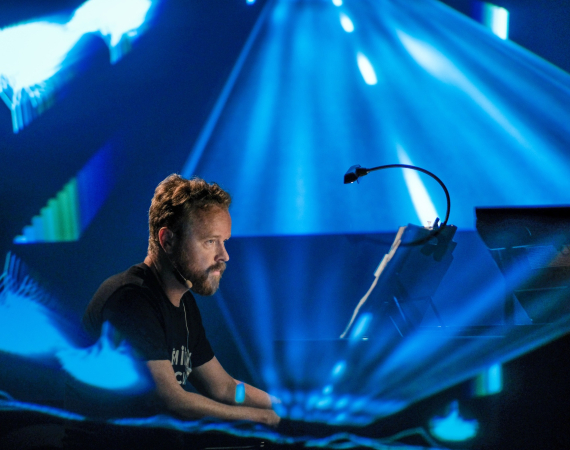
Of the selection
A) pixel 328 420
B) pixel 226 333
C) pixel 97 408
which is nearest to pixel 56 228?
pixel 226 333

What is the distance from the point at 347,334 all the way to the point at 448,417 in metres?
0.46

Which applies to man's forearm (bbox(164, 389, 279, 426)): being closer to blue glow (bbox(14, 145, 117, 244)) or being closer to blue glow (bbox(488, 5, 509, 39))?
blue glow (bbox(14, 145, 117, 244))

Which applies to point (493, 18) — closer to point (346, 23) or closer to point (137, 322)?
point (346, 23)

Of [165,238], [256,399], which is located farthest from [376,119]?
[256,399]

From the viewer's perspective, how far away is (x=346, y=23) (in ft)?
7.11

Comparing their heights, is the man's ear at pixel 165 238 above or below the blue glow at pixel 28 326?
above

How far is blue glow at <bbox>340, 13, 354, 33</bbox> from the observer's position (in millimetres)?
2164

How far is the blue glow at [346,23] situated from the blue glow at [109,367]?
5.24 ft

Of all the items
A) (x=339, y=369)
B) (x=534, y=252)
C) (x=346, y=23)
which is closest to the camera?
(x=339, y=369)

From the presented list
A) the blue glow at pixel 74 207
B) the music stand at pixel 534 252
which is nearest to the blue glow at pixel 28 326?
the blue glow at pixel 74 207

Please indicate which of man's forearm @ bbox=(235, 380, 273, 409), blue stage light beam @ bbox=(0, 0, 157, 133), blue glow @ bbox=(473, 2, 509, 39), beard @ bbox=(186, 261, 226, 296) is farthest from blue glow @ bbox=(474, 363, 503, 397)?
blue stage light beam @ bbox=(0, 0, 157, 133)

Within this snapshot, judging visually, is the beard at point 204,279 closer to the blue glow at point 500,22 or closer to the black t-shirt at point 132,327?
the black t-shirt at point 132,327

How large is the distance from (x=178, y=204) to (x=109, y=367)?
1.63ft

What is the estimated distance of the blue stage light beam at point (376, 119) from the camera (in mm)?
2053
